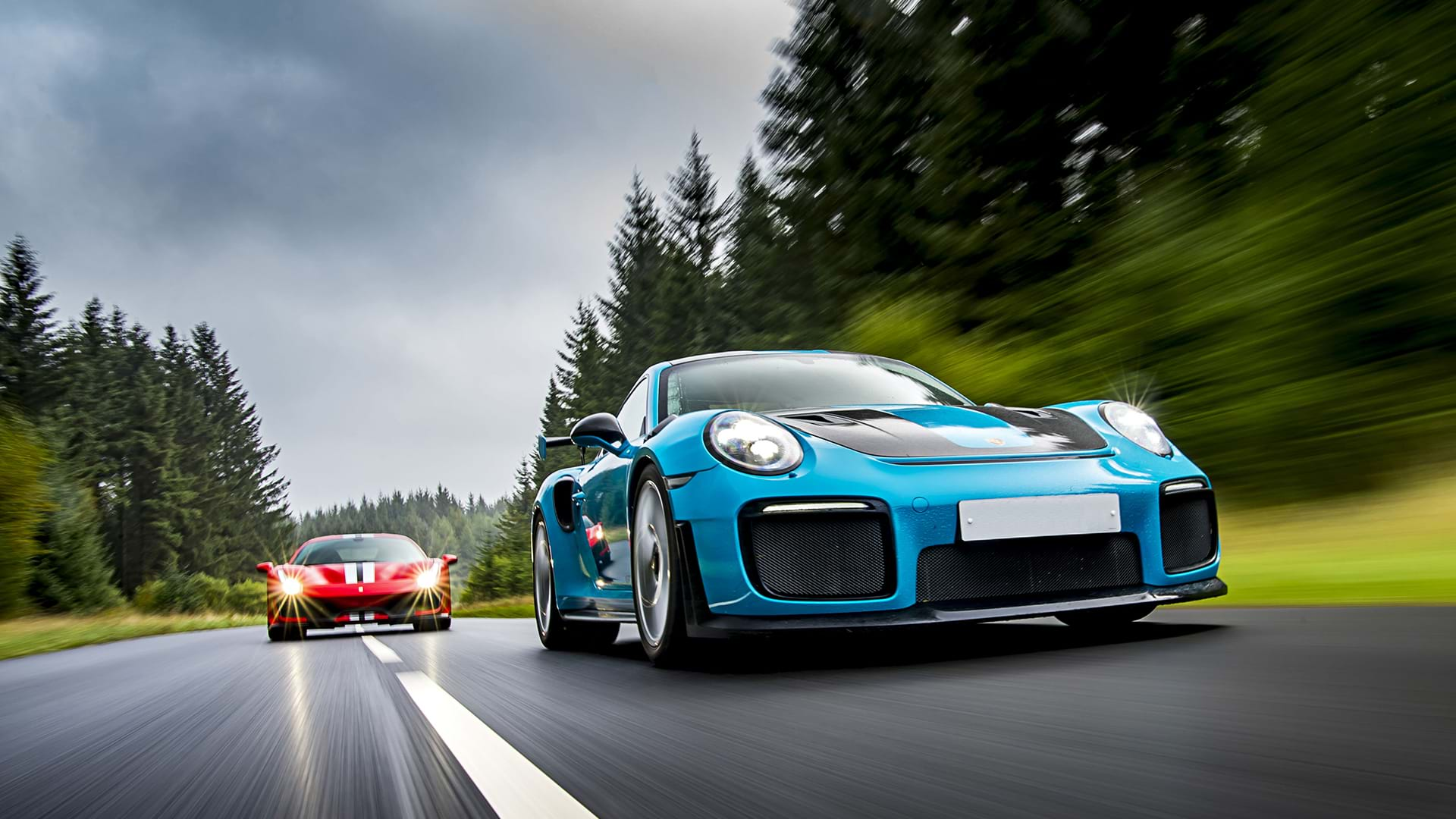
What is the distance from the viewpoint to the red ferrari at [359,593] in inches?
474

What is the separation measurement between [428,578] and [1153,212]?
25.7 ft

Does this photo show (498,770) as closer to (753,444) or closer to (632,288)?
(753,444)

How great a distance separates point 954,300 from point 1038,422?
1184 centimetres

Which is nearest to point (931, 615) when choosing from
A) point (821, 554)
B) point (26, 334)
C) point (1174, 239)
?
point (821, 554)

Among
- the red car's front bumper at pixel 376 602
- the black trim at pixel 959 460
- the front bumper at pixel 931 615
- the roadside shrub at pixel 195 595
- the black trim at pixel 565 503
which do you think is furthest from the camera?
the roadside shrub at pixel 195 595

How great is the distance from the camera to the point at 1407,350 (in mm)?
6621

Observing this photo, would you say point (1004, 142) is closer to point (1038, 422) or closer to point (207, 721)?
point (1038, 422)

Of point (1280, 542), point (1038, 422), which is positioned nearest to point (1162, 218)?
point (1280, 542)

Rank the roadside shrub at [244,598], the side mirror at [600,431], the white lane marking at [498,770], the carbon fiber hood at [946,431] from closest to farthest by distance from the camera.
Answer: the white lane marking at [498,770] < the carbon fiber hood at [946,431] < the side mirror at [600,431] < the roadside shrub at [244,598]

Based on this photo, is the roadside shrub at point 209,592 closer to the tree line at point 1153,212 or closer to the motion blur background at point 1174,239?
the motion blur background at point 1174,239

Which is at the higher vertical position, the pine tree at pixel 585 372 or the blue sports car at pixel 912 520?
the pine tree at pixel 585 372

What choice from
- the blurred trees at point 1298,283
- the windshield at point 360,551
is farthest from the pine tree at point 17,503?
the blurred trees at point 1298,283

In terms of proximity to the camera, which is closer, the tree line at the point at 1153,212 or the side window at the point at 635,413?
the side window at the point at 635,413

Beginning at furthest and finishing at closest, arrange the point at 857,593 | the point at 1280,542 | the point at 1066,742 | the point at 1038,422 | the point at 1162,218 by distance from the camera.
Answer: the point at 1162,218 → the point at 1280,542 → the point at 1038,422 → the point at 857,593 → the point at 1066,742
